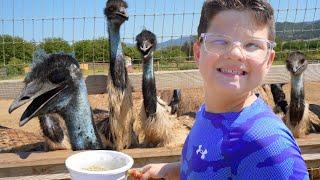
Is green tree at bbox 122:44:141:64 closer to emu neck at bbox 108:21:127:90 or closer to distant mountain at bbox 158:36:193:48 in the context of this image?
distant mountain at bbox 158:36:193:48

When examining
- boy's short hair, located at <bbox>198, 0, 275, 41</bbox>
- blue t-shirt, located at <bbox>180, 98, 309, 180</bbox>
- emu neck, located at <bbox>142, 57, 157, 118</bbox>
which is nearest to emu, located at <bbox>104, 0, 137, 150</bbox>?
emu neck, located at <bbox>142, 57, 157, 118</bbox>

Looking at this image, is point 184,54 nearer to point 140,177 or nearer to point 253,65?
point 140,177

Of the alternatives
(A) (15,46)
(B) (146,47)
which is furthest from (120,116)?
(A) (15,46)

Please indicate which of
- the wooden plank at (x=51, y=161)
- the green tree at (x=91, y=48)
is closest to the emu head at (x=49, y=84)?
the wooden plank at (x=51, y=161)

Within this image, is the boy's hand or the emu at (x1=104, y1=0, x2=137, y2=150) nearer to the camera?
the boy's hand

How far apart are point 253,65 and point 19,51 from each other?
6.09m

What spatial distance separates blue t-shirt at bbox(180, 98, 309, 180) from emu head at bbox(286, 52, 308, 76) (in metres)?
2.89

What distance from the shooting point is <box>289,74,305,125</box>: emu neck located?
4.82 meters

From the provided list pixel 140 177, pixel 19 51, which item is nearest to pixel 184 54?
pixel 19 51

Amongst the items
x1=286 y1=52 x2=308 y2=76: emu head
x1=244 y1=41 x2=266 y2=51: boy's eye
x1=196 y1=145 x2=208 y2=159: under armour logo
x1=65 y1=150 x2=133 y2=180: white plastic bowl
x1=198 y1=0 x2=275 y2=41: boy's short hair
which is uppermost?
x1=198 y1=0 x2=275 y2=41: boy's short hair

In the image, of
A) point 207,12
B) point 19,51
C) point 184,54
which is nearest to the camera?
point 207,12

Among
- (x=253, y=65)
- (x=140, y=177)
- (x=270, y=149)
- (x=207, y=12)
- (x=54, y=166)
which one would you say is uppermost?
(x=207, y=12)

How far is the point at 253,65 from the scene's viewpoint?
6.02 feet

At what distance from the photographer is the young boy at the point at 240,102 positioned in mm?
1750
